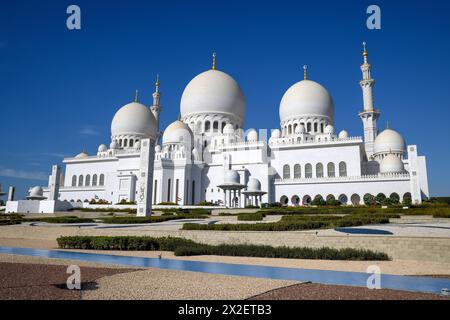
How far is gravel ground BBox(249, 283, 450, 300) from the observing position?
17.2ft

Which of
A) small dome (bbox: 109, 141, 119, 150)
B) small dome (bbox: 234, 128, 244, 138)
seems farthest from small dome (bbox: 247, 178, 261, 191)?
small dome (bbox: 109, 141, 119, 150)

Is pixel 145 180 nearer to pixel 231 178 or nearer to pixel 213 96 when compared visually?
pixel 231 178

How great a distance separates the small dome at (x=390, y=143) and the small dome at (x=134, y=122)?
103 ft

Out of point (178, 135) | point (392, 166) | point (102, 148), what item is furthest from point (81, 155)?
point (392, 166)

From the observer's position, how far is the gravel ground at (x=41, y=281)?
17.3 feet

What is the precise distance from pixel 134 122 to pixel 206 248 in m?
41.8

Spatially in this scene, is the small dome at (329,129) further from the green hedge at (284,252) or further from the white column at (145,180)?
the green hedge at (284,252)

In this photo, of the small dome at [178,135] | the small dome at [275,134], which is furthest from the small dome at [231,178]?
the small dome at [275,134]

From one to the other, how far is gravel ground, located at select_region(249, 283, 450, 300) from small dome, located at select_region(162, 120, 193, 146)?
37.3m

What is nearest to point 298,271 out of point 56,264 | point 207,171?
point 56,264

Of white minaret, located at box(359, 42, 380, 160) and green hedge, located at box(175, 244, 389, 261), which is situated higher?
white minaret, located at box(359, 42, 380, 160)

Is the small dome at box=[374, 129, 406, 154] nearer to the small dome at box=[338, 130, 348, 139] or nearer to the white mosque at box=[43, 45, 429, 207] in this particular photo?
the white mosque at box=[43, 45, 429, 207]

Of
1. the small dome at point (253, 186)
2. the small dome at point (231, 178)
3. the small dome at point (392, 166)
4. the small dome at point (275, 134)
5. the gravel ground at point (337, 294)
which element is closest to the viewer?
the gravel ground at point (337, 294)
